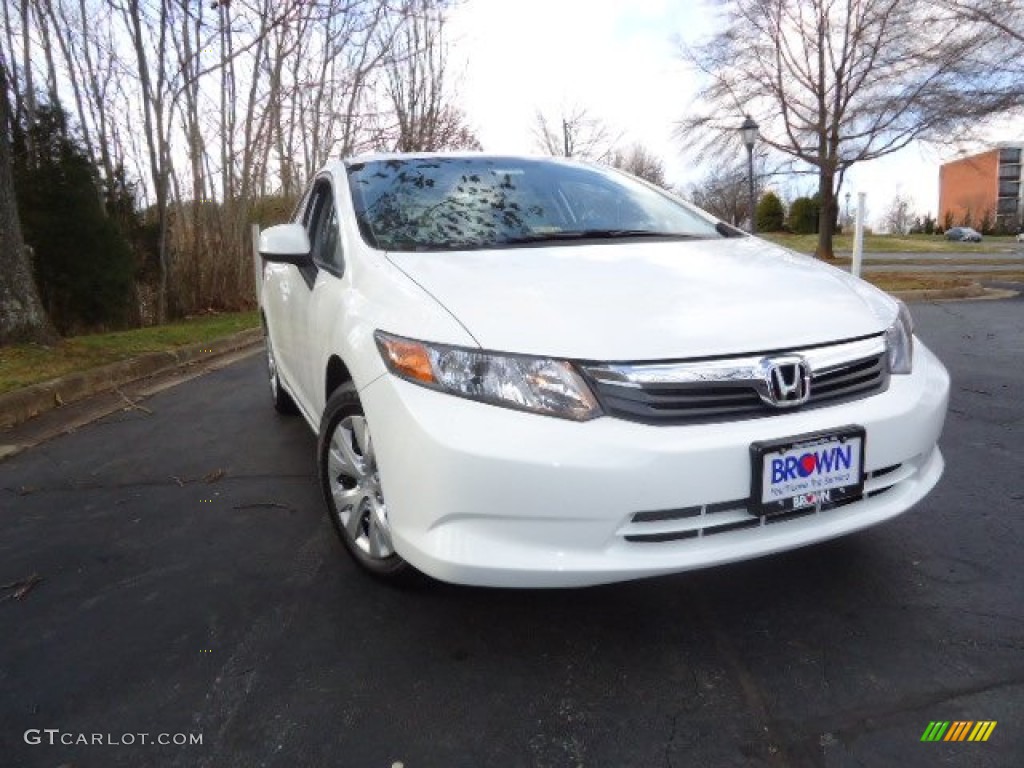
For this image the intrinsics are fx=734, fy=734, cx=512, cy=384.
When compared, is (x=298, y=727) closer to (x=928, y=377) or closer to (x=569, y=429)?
(x=569, y=429)

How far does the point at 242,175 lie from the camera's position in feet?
47.0

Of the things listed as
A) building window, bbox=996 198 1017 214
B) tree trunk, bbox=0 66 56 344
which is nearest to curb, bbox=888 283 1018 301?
tree trunk, bbox=0 66 56 344

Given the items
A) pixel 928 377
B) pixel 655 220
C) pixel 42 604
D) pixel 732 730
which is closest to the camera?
pixel 732 730

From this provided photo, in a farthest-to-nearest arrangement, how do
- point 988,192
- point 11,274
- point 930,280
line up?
point 988,192
point 930,280
point 11,274

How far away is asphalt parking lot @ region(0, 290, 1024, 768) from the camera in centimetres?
165

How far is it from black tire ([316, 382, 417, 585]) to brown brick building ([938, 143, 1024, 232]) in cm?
8046

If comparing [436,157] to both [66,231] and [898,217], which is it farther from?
[898,217]

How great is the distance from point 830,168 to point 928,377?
21.4m

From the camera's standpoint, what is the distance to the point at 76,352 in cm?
650

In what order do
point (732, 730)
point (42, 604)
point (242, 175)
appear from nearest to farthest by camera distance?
point (732, 730) < point (42, 604) < point (242, 175)

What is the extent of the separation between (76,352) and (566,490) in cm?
625

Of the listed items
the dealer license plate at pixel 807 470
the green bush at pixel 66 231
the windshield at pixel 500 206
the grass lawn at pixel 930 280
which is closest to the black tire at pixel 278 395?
the windshield at pixel 500 206

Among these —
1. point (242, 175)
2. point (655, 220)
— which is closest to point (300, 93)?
point (242, 175)

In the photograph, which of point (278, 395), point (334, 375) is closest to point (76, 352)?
point (278, 395)
